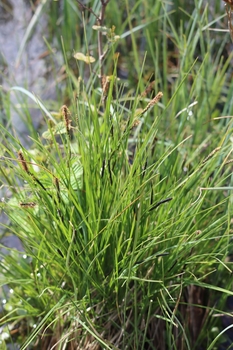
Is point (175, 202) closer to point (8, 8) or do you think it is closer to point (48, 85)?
point (48, 85)

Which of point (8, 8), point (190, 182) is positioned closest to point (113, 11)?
point (8, 8)


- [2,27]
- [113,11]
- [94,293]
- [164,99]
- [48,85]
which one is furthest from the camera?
[2,27]

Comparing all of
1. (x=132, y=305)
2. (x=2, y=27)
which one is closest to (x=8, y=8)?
(x=2, y=27)

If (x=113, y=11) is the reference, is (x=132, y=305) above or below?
below

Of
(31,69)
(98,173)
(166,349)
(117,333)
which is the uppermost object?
(98,173)

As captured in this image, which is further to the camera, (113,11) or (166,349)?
(113,11)

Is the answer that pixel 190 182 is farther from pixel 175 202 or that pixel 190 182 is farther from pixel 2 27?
pixel 2 27

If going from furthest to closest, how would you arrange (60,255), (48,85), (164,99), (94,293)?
(48,85)
(164,99)
(94,293)
(60,255)

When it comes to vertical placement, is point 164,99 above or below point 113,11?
below

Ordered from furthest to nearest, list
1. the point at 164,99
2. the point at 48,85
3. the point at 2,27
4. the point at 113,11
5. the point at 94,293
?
1. the point at 2,27
2. the point at 48,85
3. the point at 113,11
4. the point at 164,99
5. the point at 94,293
